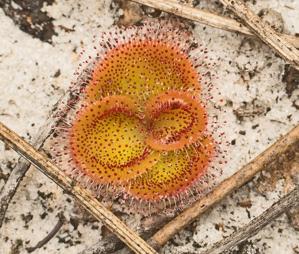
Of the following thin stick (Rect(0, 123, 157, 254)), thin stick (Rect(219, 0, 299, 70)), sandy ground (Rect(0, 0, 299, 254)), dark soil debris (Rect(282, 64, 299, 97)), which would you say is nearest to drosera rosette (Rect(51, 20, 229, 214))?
thin stick (Rect(0, 123, 157, 254))

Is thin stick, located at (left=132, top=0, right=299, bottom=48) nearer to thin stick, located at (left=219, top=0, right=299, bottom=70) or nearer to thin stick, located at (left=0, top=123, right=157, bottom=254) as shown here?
thin stick, located at (left=219, top=0, right=299, bottom=70)

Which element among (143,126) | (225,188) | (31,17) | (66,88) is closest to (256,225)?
(225,188)

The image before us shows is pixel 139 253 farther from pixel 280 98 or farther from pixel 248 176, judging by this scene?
pixel 280 98

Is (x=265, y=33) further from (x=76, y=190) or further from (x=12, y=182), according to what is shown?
(x=12, y=182)

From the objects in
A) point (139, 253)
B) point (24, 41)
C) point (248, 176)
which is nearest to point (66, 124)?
point (24, 41)

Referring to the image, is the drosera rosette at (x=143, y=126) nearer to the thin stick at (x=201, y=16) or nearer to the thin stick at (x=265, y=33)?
the thin stick at (x=201, y=16)

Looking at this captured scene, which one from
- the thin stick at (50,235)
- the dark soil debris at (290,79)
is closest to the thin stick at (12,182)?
the thin stick at (50,235)
